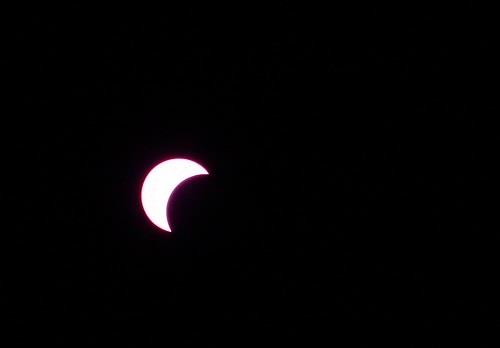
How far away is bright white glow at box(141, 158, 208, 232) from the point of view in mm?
1171

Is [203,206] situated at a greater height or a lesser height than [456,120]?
lesser

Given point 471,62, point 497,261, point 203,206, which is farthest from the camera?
point 497,261

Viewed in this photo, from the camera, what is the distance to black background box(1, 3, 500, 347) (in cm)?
119

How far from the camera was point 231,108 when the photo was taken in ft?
3.99

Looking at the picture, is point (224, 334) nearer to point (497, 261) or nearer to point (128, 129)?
point (128, 129)

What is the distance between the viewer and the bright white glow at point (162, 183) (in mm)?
1171

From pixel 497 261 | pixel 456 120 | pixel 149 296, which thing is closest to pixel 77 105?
pixel 149 296

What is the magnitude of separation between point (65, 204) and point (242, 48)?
27.6 inches

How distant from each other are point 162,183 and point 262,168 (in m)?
0.28

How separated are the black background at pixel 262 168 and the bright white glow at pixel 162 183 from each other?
3cm

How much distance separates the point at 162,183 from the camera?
1.18 m

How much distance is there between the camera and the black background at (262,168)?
1.19 metres

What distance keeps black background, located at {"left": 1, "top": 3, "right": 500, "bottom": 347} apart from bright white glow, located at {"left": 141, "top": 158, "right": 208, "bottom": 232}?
0.03 metres

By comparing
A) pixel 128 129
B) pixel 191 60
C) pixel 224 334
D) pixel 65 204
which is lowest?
pixel 224 334
